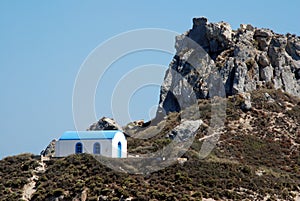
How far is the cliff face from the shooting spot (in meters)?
86.2

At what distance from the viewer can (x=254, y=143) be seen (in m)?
74.4

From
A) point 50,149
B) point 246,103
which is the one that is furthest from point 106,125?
point 246,103

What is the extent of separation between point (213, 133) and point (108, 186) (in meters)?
19.0

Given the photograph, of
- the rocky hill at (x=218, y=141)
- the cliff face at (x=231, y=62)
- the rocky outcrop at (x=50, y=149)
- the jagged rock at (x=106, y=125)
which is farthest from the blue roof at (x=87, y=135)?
the cliff face at (x=231, y=62)

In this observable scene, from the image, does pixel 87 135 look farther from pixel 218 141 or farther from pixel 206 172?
pixel 218 141

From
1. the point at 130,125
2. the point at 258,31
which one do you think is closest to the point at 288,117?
the point at 258,31

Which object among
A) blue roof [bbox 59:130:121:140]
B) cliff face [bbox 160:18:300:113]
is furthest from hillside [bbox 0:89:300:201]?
cliff face [bbox 160:18:300:113]

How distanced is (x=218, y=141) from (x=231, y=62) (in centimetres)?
1496

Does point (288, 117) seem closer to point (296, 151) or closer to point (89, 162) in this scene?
point (296, 151)

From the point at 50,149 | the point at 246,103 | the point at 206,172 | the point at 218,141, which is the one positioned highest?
the point at 246,103

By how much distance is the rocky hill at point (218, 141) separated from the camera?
62.1 metres

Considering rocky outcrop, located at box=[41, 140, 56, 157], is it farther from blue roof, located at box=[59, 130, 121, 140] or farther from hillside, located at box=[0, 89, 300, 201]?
blue roof, located at box=[59, 130, 121, 140]

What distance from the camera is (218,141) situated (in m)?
75.0

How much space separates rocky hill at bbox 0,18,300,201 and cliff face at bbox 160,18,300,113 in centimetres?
12
